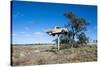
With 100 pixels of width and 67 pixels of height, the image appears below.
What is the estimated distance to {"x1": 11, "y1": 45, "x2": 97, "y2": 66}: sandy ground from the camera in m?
2.16

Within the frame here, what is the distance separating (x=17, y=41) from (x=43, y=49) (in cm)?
31

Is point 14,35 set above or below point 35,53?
above

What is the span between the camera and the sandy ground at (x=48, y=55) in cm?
216

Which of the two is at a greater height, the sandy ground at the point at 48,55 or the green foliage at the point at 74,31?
the green foliage at the point at 74,31

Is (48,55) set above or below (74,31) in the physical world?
below

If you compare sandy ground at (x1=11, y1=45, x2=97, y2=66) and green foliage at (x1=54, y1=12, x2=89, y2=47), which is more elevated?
green foliage at (x1=54, y1=12, x2=89, y2=47)

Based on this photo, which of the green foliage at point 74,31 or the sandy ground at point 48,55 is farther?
the green foliage at point 74,31

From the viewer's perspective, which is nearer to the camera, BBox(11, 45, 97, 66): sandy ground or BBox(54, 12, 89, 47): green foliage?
BBox(11, 45, 97, 66): sandy ground

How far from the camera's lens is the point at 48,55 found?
7.42 feet

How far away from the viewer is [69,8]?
2.34 meters
